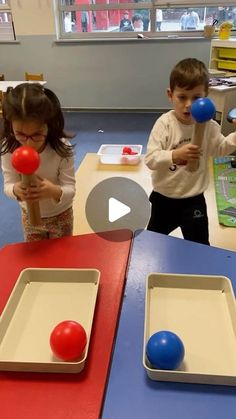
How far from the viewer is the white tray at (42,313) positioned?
646mm

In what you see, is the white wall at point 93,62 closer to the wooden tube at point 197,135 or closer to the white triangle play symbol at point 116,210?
the white triangle play symbol at point 116,210

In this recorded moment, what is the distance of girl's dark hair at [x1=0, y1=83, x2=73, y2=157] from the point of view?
0.91 m

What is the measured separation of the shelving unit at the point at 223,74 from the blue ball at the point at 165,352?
223cm

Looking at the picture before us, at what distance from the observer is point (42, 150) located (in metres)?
1.06

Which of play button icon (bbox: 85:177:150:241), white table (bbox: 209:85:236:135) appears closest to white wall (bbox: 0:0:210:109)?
white table (bbox: 209:85:236:135)

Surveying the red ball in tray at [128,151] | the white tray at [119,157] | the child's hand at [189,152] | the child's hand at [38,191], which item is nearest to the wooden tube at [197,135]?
the child's hand at [189,152]

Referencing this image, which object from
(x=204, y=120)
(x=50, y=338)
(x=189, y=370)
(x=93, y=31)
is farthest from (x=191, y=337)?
(x=93, y=31)

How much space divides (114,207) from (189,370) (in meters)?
0.68

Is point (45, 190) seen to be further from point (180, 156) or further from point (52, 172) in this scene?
point (180, 156)

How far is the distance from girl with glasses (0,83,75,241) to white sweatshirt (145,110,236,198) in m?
0.28

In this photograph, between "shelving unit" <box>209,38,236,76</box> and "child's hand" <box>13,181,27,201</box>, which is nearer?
"child's hand" <box>13,181,27,201</box>

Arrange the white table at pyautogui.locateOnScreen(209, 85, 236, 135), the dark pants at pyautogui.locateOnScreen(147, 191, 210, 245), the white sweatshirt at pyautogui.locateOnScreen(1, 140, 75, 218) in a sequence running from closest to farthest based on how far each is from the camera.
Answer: the white sweatshirt at pyautogui.locateOnScreen(1, 140, 75, 218)
the dark pants at pyautogui.locateOnScreen(147, 191, 210, 245)
the white table at pyautogui.locateOnScreen(209, 85, 236, 135)

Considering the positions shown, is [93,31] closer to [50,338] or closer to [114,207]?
[114,207]

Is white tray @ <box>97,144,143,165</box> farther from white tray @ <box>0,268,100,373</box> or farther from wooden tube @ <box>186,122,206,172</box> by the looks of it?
white tray @ <box>0,268,100,373</box>
